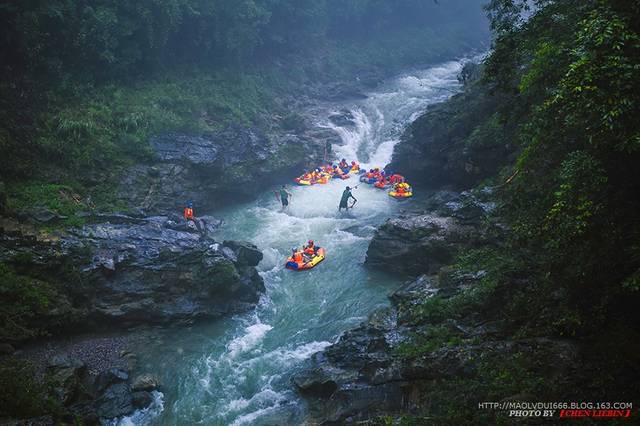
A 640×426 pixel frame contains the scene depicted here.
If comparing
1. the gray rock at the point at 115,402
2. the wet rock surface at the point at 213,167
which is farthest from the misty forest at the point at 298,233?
the wet rock surface at the point at 213,167

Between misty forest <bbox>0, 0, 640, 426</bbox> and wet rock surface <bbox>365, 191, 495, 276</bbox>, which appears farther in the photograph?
wet rock surface <bbox>365, 191, 495, 276</bbox>

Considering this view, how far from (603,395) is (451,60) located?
51323 millimetres

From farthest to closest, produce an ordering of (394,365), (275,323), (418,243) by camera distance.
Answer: (418,243), (275,323), (394,365)

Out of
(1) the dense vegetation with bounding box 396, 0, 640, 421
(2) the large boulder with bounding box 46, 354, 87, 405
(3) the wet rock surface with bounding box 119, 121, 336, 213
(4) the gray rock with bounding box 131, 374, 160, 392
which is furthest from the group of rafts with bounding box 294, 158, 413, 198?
(2) the large boulder with bounding box 46, 354, 87, 405

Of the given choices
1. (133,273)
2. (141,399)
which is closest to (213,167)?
(133,273)

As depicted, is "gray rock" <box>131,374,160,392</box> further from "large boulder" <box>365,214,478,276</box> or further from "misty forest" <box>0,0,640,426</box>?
"large boulder" <box>365,214,478,276</box>

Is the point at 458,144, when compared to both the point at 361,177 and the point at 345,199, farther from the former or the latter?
the point at 361,177

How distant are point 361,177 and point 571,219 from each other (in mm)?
20274

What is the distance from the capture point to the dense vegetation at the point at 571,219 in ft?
22.2

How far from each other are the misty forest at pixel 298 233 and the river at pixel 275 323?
0.28 feet

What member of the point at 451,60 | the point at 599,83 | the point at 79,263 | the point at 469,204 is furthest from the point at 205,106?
the point at 451,60

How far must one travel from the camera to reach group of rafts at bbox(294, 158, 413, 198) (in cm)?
2514

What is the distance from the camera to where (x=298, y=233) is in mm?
→ 21953

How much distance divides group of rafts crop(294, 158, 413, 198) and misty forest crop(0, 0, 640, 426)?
0.17 meters
